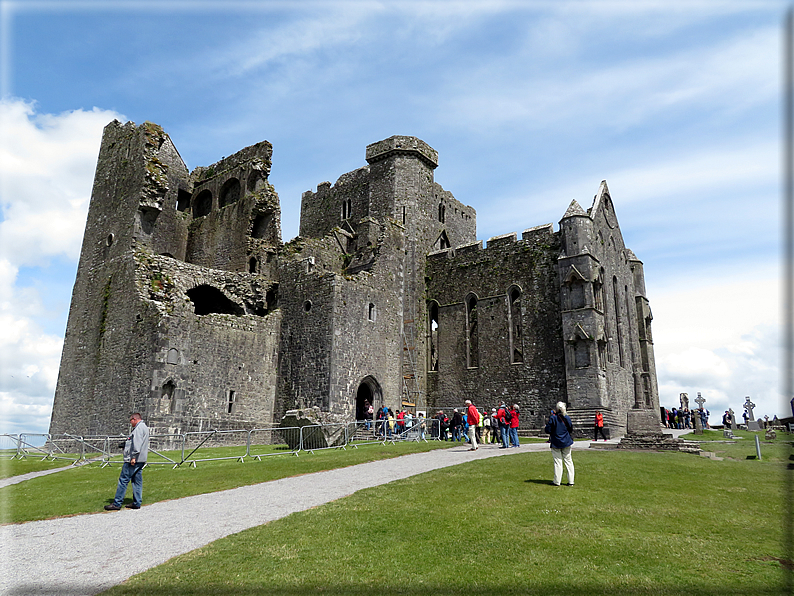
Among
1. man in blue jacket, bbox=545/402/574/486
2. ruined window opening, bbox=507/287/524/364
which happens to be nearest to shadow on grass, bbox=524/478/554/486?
man in blue jacket, bbox=545/402/574/486

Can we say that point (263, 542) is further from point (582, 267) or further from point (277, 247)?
point (277, 247)

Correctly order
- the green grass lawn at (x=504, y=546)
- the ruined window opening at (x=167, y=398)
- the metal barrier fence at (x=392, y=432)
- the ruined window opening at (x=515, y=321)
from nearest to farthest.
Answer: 1. the green grass lawn at (x=504, y=546)
2. the ruined window opening at (x=167, y=398)
3. the metal barrier fence at (x=392, y=432)
4. the ruined window opening at (x=515, y=321)

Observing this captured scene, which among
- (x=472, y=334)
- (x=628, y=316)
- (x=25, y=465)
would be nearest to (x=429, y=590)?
(x=25, y=465)

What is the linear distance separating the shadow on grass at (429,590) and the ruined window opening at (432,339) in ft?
84.2

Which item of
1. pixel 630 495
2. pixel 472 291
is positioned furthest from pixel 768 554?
pixel 472 291

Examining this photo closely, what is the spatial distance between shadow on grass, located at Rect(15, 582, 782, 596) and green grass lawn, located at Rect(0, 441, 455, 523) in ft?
18.9

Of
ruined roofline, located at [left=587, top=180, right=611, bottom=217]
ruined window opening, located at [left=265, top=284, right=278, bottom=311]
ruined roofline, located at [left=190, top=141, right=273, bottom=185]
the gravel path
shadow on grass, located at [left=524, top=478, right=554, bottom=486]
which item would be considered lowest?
the gravel path

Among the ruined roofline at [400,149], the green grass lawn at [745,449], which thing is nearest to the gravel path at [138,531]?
the green grass lawn at [745,449]

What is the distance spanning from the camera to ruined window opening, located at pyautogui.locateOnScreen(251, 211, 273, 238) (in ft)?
104

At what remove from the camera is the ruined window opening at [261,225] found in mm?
31641

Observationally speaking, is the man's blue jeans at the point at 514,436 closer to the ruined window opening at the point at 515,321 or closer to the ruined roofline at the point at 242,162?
the ruined window opening at the point at 515,321

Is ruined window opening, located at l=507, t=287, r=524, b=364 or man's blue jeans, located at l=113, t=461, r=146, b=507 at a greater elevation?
ruined window opening, located at l=507, t=287, r=524, b=364

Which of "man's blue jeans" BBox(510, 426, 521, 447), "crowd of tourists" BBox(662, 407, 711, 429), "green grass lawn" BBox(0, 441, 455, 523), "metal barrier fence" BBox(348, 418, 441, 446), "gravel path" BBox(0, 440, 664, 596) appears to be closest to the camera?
"gravel path" BBox(0, 440, 664, 596)

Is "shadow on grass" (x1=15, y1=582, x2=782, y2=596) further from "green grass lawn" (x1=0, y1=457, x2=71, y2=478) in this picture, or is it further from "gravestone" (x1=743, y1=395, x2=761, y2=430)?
"gravestone" (x1=743, y1=395, x2=761, y2=430)
